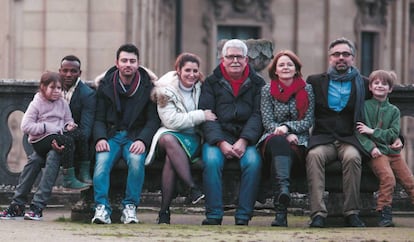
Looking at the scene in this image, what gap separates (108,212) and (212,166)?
1.04 metres

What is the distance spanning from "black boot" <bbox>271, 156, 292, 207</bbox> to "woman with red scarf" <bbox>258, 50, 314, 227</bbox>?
0.02 meters

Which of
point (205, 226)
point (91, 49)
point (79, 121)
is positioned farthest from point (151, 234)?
Answer: point (91, 49)

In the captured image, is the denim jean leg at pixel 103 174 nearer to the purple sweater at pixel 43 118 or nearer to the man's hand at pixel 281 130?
the purple sweater at pixel 43 118

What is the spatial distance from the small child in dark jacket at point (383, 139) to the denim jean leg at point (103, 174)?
7.57 feet

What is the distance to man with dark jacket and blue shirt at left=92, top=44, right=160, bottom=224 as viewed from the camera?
16031 millimetres

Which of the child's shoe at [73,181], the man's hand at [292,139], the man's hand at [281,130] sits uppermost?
the man's hand at [281,130]

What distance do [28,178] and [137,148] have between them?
1116 mm

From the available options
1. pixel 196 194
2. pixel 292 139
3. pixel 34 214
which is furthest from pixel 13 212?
pixel 292 139

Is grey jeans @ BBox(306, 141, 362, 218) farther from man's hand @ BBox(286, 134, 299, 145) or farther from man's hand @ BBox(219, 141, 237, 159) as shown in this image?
man's hand @ BBox(219, 141, 237, 159)

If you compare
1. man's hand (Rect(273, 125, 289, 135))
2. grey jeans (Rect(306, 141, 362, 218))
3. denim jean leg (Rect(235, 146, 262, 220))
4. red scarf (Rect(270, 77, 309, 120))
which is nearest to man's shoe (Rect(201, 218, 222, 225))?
denim jean leg (Rect(235, 146, 262, 220))

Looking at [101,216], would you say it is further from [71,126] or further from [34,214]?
[71,126]

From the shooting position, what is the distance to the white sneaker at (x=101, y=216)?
15.8 meters

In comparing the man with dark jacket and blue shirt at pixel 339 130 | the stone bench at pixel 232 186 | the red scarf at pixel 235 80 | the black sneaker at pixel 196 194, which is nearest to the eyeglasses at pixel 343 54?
the man with dark jacket and blue shirt at pixel 339 130

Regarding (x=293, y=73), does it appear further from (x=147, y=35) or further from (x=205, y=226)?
(x=147, y=35)
